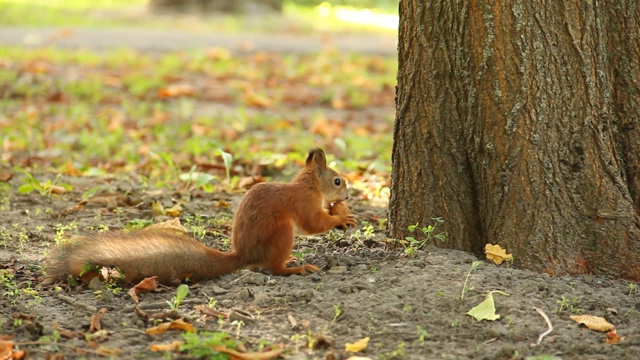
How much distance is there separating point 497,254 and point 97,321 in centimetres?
175

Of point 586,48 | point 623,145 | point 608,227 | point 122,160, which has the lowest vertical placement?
point 122,160

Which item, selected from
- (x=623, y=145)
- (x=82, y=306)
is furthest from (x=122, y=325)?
(x=623, y=145)

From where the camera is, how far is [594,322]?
365 centimetres

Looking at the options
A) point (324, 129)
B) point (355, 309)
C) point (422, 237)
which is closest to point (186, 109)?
point (324, 129)

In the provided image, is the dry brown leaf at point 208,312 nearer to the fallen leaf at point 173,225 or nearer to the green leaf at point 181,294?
the green leaf at point 181,294

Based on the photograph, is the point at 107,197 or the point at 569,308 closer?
the point at 569,308

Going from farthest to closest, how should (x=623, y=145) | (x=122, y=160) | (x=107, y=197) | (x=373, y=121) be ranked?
(x=373, y=121) < (x=122, y=160) < (x=107, y=197) < (x=623, y=145)

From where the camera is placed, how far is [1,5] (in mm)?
18516

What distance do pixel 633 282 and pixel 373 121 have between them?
19.6 feet

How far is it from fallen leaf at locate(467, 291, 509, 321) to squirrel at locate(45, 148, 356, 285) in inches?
33.4

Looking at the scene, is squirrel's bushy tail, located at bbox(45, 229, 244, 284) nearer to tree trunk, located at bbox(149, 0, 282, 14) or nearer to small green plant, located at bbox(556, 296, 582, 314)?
small green plant, located at bbox(556, 296, 582, 314)

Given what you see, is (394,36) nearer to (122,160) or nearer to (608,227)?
(122,160)

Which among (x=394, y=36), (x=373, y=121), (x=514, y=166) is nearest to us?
(x=514, y=166)

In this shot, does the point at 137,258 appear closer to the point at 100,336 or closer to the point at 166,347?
the point at 100,336
